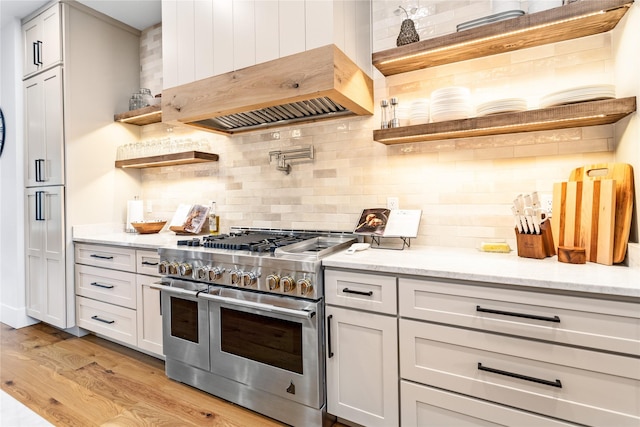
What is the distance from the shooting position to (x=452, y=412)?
142 cm

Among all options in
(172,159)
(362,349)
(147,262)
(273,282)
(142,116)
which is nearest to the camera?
(362,349)

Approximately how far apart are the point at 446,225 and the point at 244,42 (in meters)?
1.70

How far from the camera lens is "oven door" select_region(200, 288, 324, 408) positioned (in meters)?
1.67

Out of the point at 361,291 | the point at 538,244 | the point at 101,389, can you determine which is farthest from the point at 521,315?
the point at 101,389

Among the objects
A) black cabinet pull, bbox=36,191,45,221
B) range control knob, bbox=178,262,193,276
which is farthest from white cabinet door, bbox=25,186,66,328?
range control knob, bbox=178,262,193,276

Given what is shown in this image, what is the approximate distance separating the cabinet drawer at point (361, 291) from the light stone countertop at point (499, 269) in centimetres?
5

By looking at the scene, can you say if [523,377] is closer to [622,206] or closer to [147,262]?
[622,206]

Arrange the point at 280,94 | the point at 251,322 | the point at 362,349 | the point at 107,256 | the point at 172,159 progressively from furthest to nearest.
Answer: the point at 172,159, the point at 107,256, the point at 280,94, the point at 251,322, the point at 362,349

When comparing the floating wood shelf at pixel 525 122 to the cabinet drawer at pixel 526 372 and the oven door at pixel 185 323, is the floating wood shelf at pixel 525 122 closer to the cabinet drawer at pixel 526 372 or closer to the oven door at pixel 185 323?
the cabinet drawer at pixel 526 372

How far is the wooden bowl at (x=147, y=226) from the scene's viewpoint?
296 centimetres

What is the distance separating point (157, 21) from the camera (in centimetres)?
331

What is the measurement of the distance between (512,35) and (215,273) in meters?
2.03

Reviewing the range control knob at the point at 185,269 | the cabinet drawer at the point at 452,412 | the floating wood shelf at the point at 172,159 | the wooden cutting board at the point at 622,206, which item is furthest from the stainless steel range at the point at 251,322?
the wooden cutting board at the point at 622,206

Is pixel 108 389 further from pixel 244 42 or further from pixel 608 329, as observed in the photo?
pixel 608 329
